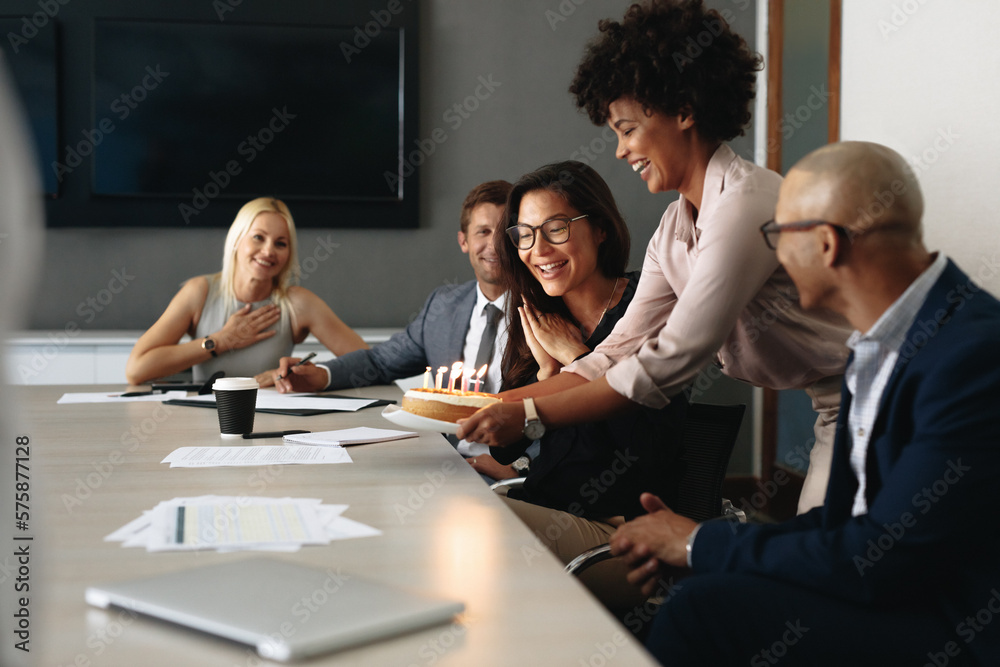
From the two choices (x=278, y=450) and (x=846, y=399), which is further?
(x=278, y=450)

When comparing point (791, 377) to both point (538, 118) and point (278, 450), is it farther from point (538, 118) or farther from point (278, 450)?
point (538, 118)

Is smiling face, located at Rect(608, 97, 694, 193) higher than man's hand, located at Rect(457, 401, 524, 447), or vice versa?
smiling face, located at Rect(608, 97, 694, 193)

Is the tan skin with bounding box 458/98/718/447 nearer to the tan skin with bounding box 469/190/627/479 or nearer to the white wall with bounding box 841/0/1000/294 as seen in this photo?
the tan skin with bounding box 469/190/627/479

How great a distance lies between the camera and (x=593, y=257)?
220cm

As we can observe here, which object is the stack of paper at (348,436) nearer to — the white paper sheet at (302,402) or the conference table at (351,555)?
the conference table at (351,555)

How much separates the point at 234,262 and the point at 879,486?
269 centimetres

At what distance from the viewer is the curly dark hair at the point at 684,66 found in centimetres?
162

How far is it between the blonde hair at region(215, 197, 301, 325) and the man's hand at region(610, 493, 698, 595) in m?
2.19

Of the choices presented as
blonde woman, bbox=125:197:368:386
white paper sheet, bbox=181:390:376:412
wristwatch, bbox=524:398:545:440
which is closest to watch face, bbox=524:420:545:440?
wristwatch, bbox=524:398:545:440

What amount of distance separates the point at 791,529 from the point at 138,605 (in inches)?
35.5

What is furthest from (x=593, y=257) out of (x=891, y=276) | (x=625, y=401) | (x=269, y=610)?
(x=269, y=610)

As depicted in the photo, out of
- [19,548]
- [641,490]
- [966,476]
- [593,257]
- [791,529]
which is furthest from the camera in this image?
[593,257]

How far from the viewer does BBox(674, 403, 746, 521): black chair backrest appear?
5.69ft

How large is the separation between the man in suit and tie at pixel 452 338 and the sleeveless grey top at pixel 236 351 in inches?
16.8
